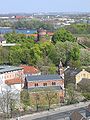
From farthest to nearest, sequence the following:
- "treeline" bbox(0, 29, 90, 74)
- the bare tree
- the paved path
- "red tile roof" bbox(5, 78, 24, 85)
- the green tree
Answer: the green tree
"treeline" bbox(0, 29, 90, 74)
"red tile roof" bbox(5, 78, 24, 85)
the bare tree
the paved path

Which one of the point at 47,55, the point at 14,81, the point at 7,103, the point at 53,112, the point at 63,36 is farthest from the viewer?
the point at 63,36

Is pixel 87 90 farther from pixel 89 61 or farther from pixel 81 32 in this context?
pixel 81 32

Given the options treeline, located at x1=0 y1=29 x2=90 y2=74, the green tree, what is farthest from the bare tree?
the green tree

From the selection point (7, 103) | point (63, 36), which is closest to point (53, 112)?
point (7, 103)

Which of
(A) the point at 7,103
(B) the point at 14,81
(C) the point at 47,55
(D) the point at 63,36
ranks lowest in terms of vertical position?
(C) the point at 47,55

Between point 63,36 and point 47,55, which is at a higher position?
point 63,36

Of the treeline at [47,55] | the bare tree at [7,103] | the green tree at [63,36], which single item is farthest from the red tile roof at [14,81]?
the green tree at [63,36]

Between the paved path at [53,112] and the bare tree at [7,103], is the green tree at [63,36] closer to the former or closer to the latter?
the paved path at [53,112]

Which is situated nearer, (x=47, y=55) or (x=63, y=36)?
(x=47, y=55)

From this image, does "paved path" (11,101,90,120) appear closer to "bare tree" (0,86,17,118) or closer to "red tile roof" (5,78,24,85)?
"bare tree" (0,86,17,118)

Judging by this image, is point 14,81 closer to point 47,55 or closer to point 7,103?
point 7,103

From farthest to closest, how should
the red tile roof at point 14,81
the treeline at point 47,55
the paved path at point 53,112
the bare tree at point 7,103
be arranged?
the treeline at point 47,55 < the red tile roof at point 14,81 < the bare tree at point 7,103 < the paved path at point 53,112

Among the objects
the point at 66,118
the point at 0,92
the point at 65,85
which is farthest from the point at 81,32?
the point at 66,118

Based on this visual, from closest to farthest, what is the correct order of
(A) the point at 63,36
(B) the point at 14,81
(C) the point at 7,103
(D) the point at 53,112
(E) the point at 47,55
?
(D) the point at 53,112 → (C) the point at 7,103 → (B) the point at 14,81 → (E) the point at 47,55 → (A) the point at 63,36
